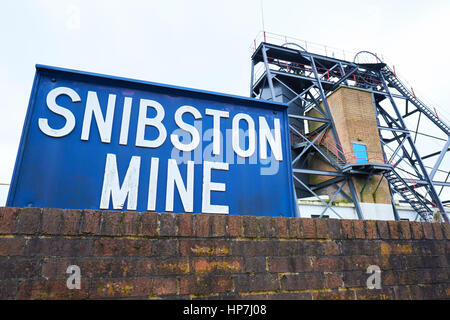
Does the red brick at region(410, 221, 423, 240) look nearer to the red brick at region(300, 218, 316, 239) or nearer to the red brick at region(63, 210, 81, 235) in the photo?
the red brick at region(300, 218, 316, 239)

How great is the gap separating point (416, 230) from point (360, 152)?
14603 mm

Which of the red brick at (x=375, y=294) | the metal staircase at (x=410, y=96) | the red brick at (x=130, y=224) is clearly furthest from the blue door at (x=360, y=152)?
the red brick at (x=130, y=224)

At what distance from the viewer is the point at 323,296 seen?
1938 millimetres

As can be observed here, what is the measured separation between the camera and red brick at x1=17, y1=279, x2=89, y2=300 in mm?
1540

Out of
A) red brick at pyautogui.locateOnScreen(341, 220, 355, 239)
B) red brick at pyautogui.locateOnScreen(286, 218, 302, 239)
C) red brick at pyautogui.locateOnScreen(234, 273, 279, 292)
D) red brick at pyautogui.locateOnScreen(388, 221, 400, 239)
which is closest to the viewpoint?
red brick at pyautogui.locateOnScreen(234, 273, 279, 292)

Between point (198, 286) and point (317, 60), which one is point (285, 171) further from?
point (317, 60)

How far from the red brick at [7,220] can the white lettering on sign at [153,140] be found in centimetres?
94

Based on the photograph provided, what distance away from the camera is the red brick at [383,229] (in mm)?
2250

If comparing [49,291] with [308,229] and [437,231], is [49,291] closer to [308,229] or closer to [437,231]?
[308,229]

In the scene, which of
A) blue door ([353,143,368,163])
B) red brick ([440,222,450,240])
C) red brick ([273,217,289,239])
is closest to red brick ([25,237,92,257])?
red brick ([273,217,289,239])

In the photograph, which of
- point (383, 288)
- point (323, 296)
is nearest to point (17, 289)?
point (323, 296)

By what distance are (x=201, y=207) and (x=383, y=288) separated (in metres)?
1.62

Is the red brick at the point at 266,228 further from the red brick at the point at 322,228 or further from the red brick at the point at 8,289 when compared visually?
the red brick at the point at 8,289

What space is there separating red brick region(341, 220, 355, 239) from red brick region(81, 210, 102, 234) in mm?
1708
